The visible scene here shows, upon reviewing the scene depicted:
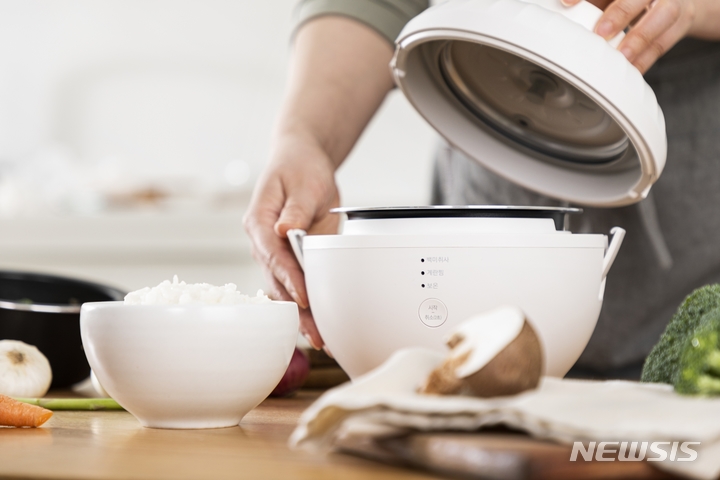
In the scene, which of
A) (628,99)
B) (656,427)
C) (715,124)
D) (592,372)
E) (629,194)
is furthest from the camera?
(592,372)

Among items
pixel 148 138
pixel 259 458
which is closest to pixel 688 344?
pixel 259 458

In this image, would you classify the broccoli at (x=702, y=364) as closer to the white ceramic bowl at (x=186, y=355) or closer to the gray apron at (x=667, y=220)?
the white ceramic bowl at (x=186, y=355)

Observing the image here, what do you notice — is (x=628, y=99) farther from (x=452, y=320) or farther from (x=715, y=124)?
(x=715, y=124)

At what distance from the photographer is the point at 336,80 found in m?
1.22

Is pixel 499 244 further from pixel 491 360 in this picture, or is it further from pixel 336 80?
pixel 336 80

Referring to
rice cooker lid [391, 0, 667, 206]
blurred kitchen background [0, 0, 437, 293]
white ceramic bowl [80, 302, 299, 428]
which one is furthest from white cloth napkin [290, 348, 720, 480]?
blurred kitchen background [0, 0, 437, 293]

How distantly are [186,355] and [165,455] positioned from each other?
0.12 meters

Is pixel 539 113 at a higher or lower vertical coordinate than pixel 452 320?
higher

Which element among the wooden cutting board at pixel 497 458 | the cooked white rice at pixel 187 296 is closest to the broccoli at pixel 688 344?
the wooden cutting board at pixel 497 458

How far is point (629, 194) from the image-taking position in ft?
2.59

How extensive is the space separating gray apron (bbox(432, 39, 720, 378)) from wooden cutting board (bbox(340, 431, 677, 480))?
2.46 feet

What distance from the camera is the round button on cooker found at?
0.68m

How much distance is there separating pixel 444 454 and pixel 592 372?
106 centimetres

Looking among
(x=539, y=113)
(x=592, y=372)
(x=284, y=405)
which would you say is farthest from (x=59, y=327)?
(x=592, y=372)
